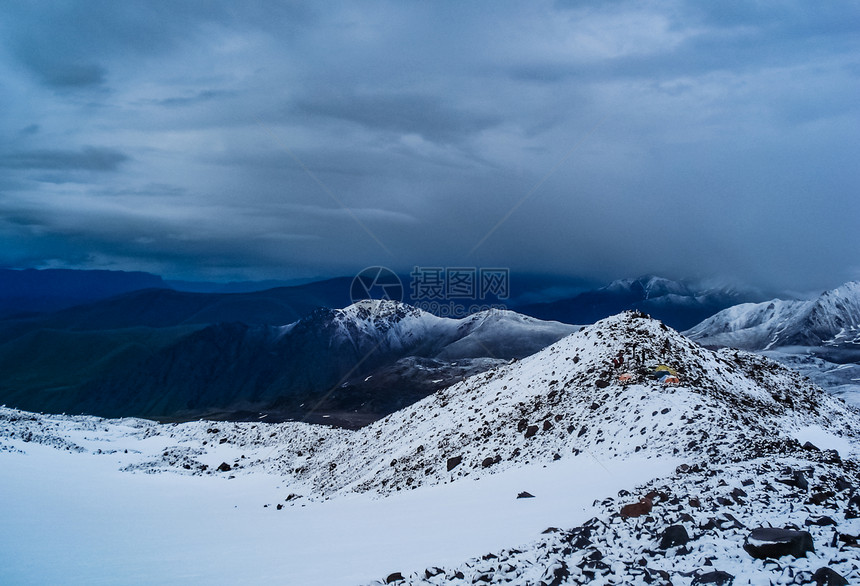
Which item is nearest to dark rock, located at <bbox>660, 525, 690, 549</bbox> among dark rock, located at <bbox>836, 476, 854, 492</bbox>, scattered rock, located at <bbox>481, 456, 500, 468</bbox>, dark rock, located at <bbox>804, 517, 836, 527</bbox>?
dark rock, located at <bbox>804, 517, 836, 527</bbox>

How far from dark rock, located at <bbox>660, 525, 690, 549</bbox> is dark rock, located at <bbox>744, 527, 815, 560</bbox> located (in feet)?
2.76

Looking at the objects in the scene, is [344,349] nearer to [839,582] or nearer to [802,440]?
[802,440]

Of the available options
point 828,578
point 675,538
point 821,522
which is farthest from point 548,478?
point 828,578

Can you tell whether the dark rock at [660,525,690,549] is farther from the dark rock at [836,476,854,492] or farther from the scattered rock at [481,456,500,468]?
the scattered rock at [481,456,500,468]

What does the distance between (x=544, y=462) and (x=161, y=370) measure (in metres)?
201

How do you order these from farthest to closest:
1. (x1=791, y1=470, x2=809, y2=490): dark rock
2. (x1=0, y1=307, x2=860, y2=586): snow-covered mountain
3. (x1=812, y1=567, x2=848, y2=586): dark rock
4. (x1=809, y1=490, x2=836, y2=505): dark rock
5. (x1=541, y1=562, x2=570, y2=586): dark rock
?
(x1=791, y1=470, x2=809, y2=490): dark rock
(x1=809, y1=490, x2=836, y2=505): dark rock
(x1=0, y1=307, x2=860, y2=586): snow-covered mountain
(x1=541, y1=562, x2=570, y2=586): dark rock
(x1=812, y1=567, x2=848, y2=586): dark rock

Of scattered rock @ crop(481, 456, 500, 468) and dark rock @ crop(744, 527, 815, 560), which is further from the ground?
dark rock @ crop(744, 527, 815, 560)

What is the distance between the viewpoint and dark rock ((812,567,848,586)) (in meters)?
6.57

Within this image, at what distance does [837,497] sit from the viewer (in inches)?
380

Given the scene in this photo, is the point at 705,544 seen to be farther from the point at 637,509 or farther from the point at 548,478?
the point at 548,478

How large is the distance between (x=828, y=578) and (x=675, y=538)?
6.58 feet

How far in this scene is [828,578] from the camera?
6.63 metres

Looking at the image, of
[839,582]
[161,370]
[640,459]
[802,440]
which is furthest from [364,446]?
[161,370]

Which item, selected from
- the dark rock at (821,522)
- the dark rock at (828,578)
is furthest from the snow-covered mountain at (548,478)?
the dark rock at (828,578)
